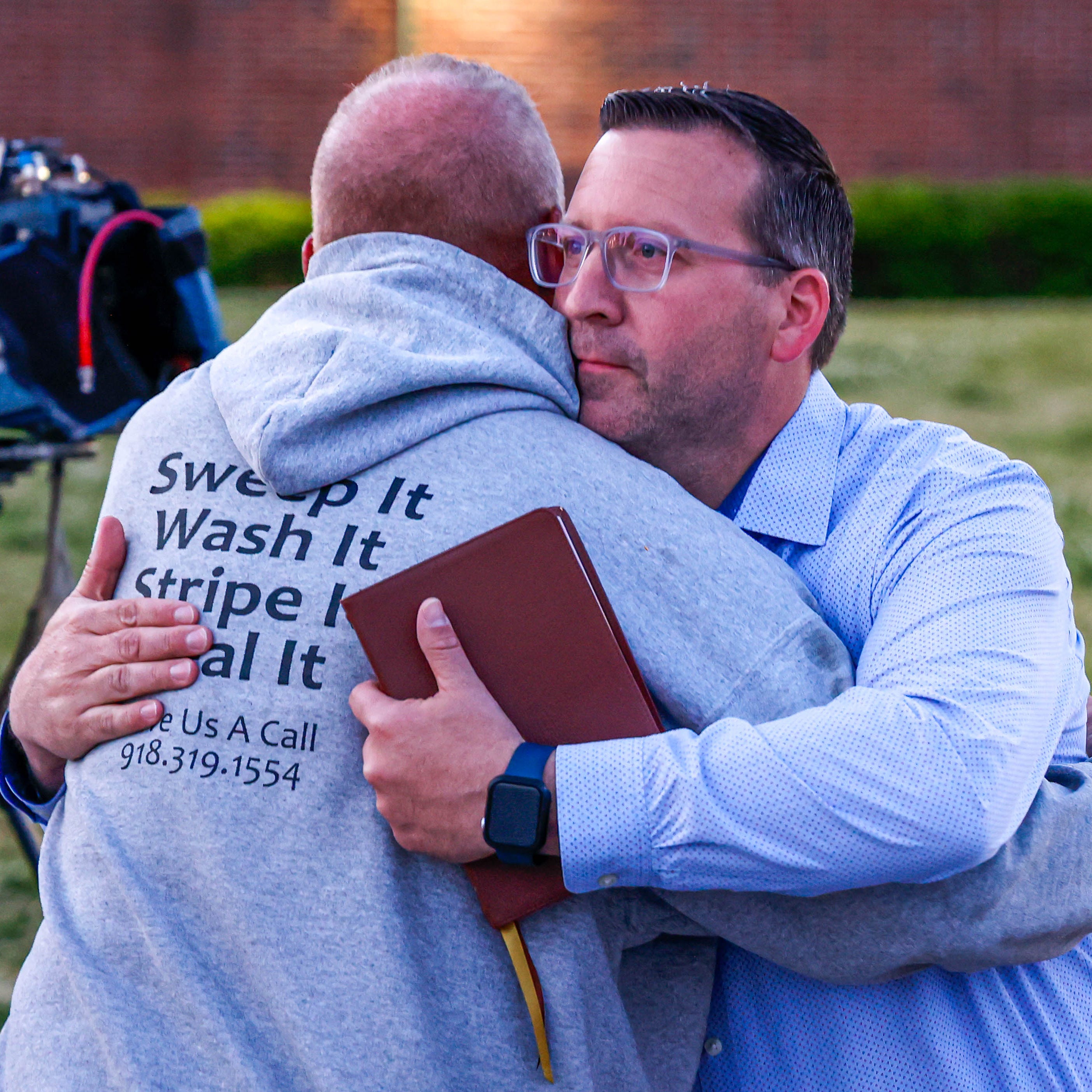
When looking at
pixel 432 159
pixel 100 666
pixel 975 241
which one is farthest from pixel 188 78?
pixel 100 666

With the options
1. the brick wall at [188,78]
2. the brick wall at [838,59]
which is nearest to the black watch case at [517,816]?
the brick wall at [838,59]

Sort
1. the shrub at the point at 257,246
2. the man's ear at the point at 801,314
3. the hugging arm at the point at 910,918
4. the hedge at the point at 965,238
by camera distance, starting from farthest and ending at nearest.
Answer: the hedge at the point at 965,238 → the shrub at the point at 257,246 → the man's ear at the point at 801,314 → the hugging arm at the point at 910,918

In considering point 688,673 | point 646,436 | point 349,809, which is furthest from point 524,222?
point 349,809

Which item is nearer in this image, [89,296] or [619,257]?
[619,257]

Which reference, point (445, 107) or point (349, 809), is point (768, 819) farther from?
point (445, 107)

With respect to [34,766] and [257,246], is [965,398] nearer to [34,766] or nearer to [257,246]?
[34,766]

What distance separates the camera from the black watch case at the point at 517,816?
140 cm

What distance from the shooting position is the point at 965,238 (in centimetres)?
1418

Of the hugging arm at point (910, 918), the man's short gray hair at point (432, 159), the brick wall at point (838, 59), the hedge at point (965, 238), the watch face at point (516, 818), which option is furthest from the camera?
the brick wall at point (838, 59)

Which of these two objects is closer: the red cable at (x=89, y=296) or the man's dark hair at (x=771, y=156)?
the man's dark hair at (x=771, y=156)

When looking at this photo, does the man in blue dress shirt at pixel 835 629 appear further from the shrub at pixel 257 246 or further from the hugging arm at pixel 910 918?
the shrub at pixel 257 246

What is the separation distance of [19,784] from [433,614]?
2.90 ft

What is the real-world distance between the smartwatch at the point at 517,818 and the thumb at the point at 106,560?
63cm

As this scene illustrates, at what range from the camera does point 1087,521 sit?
21.6 feet
